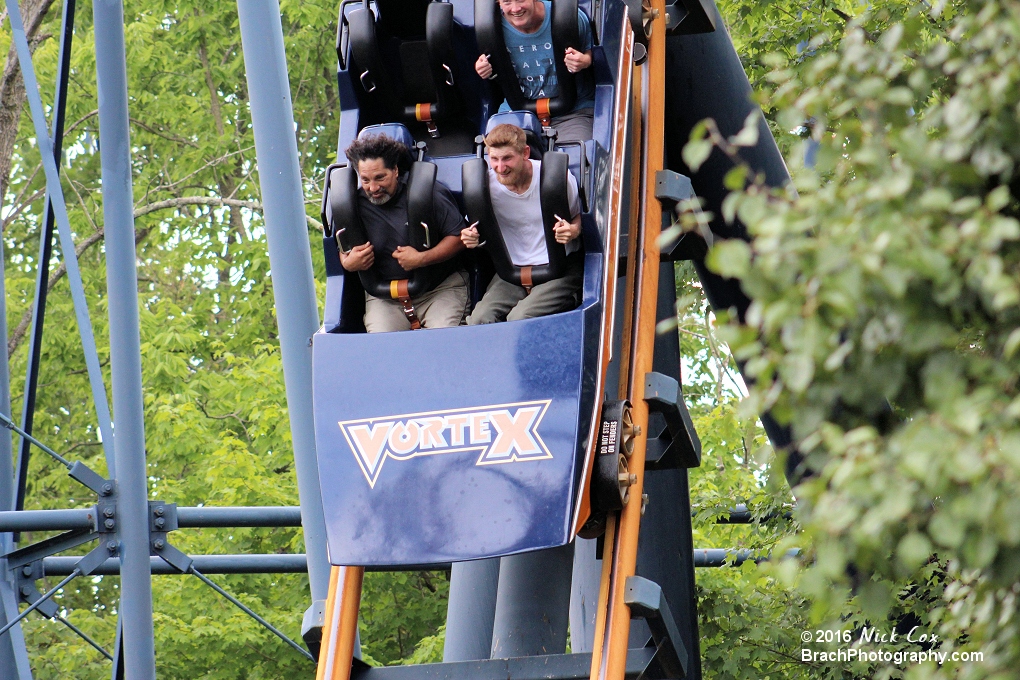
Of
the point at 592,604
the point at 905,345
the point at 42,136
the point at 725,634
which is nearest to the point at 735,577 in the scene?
the point at 725,634

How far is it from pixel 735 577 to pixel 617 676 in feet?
15.1

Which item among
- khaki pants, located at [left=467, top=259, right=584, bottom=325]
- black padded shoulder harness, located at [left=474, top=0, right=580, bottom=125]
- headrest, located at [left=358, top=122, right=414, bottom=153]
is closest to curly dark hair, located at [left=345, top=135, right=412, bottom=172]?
headrest, located at [left=358, top=122, right=414, bottom=153]

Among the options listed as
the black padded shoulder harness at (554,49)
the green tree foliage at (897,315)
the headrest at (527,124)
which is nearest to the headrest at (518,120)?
the headrest at (527,124)

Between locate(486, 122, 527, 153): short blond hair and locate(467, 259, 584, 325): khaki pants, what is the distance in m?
0.44

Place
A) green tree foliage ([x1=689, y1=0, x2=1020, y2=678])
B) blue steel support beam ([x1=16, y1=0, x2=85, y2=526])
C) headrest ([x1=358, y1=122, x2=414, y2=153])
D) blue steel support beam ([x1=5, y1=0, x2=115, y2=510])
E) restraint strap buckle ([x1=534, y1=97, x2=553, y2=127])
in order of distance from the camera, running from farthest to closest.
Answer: blue steel support beam ([x1=16, y1=0, x2=85, y2=526])
blue steel support beam ([x1=5, y1=0, x2=115, y2=510])
restraint strap buckle ([x1=534, y1=97, x2=553, y2=127])
headrest ([x1=358, y1=122, x2=414, y2=153])
green tree foliage ([x1=689, y1=0, x2=1020, y2=678])

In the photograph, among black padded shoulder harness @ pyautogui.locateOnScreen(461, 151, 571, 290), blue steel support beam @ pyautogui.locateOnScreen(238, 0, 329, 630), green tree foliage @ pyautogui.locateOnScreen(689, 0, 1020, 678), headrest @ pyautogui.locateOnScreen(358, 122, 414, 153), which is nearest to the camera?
green tree foliage @ pyautogui.locateOnScreen(689, 0, 1020, 678)

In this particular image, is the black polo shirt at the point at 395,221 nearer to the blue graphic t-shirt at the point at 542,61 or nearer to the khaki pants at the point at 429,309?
the khaki pants at the point at 429,309

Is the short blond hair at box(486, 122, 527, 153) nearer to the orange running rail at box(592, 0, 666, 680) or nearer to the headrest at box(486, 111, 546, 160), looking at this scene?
the headrest at box(486, 111, 546, 160)

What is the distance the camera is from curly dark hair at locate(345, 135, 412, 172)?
4.64 m

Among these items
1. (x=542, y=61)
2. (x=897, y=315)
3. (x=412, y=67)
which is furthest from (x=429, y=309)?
(x=897, y=315)

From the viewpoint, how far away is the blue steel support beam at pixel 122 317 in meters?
6.41

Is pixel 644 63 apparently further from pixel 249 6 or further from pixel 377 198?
pixel 249 6

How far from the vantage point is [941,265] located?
1.64 meters

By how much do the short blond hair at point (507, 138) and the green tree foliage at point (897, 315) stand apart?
8.43ft
